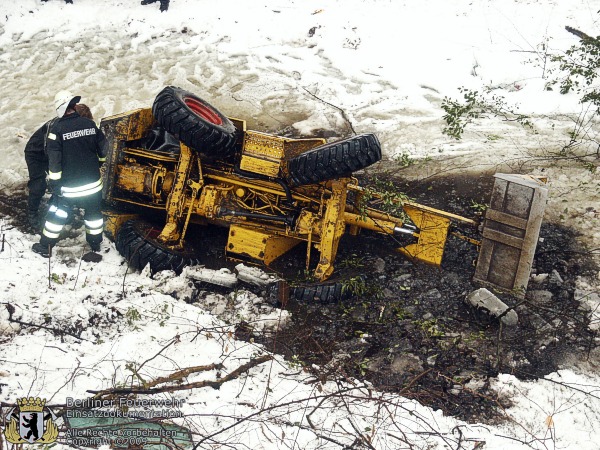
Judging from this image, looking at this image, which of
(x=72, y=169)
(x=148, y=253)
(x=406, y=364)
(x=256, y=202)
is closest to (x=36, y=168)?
(x=72, y=169)

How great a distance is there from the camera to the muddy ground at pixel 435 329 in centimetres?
509

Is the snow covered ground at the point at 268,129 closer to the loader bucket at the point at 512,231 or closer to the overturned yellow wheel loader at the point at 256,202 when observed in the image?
the overturned yellow wheel loader at the point at 256,202

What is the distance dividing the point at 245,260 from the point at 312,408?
6.86ft

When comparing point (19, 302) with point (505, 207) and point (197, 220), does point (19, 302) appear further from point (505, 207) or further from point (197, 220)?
point (505, 207)

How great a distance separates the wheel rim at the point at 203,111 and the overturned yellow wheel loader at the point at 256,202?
1cm

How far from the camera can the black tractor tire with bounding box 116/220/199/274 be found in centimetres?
612

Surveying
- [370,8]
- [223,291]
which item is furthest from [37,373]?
[370,8]

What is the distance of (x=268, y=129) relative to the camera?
882 centimetres

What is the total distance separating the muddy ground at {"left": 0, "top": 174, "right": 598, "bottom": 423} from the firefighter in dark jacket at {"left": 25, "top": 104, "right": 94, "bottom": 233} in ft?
0.71

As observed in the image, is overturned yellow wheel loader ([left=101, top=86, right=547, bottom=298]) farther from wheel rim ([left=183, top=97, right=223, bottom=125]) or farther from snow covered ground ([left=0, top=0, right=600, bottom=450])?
snow covered ground ([left=0, top=0, right=600, bottom=450])

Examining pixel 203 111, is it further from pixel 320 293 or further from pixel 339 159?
pixel 320 293

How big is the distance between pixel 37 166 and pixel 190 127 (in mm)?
1780

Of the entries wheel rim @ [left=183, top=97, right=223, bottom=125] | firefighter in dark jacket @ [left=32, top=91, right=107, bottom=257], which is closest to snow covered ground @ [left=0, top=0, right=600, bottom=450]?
firefighter in dark jacket @ [left=32, top=91, right=107, bottom=257]

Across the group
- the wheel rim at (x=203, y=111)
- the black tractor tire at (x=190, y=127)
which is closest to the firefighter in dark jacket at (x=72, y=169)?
the black tractor tire at (x=190, y=127)
